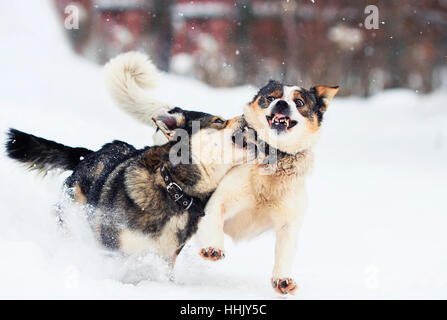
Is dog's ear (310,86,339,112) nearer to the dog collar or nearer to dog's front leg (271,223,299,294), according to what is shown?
dog's front leg (271,223,299,294)

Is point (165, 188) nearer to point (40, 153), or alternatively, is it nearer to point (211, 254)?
point (211, 254)

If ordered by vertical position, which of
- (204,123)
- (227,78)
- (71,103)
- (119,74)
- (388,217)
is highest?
(227,78)

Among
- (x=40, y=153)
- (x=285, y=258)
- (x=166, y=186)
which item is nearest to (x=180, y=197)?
(x=166, y=186)

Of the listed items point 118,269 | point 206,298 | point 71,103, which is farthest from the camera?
point 71,103

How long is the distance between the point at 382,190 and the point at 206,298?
18.3 ft

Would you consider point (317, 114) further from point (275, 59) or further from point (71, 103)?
point (275, 59)

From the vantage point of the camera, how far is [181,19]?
16344mm

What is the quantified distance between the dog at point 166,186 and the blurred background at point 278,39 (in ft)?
34.8

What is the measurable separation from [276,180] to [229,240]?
6.28 feet

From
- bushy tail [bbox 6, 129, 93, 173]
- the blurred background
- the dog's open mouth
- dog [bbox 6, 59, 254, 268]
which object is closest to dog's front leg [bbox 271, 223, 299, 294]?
dog [bbox 6, 59, 254, 268]

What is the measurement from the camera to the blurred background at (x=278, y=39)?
15.2m

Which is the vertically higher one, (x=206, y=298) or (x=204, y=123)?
(x=204, y=123)

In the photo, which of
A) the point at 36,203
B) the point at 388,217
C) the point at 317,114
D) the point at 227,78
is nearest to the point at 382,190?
the point at 388,217

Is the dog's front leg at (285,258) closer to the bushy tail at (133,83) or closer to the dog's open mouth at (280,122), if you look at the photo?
the dog's open mouth at (280,122)
